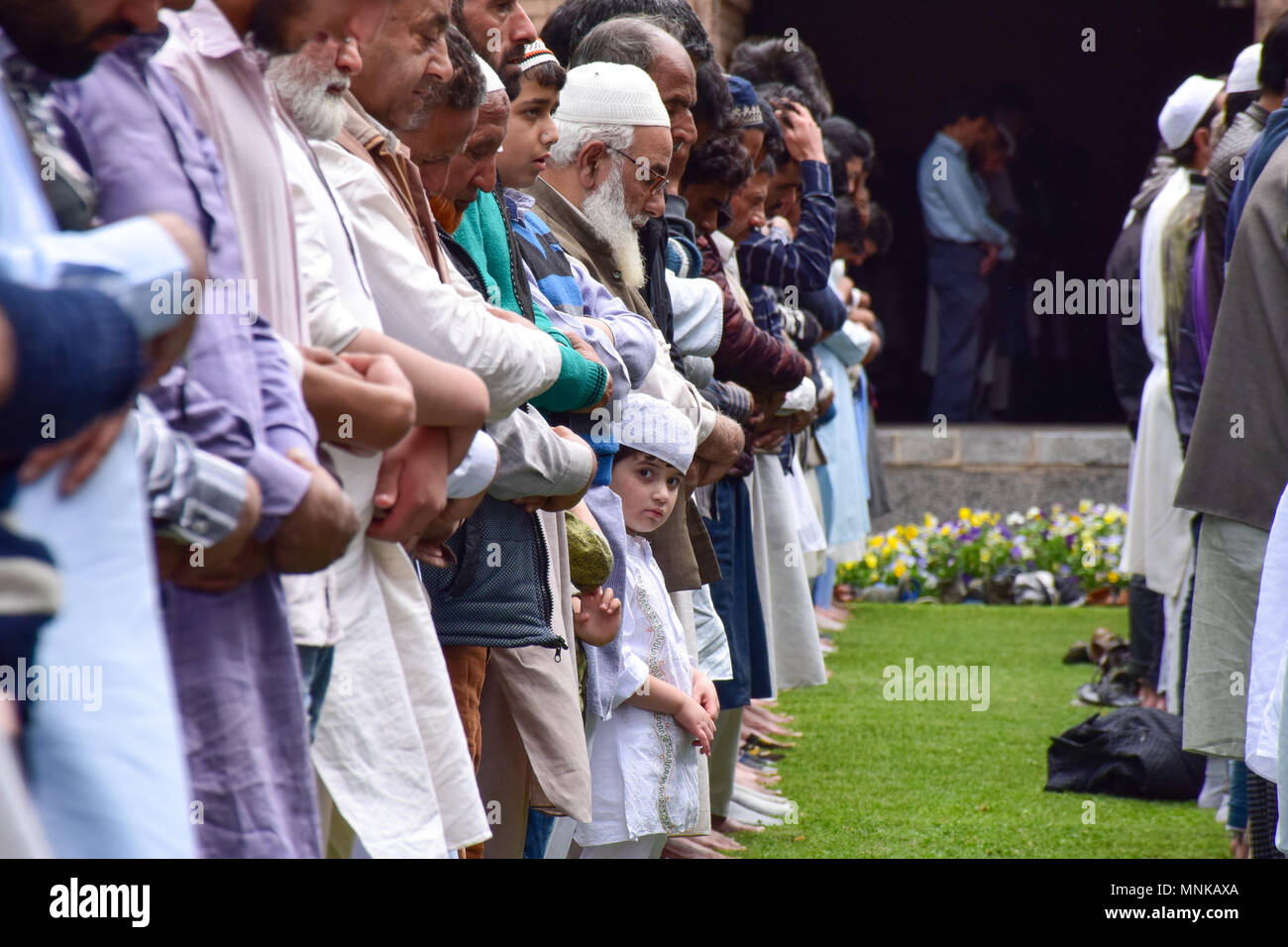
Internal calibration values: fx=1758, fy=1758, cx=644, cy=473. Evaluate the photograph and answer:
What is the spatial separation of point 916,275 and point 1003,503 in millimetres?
3336

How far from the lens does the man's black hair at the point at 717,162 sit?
5.17 metres

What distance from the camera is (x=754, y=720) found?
7418mm

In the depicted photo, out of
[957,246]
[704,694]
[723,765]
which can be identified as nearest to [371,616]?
[704,694]

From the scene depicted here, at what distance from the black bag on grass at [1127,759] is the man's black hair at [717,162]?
2.40 metres

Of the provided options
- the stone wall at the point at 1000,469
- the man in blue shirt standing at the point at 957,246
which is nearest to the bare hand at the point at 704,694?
the stone wall at the point at 1000,469

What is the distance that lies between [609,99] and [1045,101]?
11718mm

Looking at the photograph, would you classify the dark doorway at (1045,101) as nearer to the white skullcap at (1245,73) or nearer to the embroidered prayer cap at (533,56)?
the white skullcap at (1245,73)

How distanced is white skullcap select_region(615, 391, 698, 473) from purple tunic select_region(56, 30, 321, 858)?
6.74 ft

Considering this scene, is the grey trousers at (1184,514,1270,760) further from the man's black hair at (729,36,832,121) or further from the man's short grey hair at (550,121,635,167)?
the man's black hair at (729,36,832,121)

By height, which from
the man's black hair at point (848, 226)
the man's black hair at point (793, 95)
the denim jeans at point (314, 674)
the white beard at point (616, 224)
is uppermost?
the man's black hair at point (793, 95)

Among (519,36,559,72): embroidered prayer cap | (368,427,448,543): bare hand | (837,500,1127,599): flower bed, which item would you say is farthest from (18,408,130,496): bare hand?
(837,500,1127,599): flower bed
